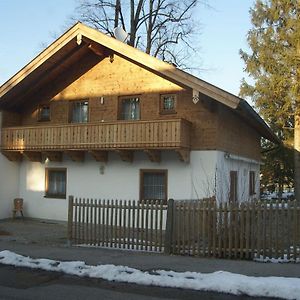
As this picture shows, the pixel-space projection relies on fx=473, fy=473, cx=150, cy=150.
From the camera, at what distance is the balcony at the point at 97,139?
57.7 feet

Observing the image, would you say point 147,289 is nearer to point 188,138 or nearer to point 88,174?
point 188,138

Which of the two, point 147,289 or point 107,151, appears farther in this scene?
point 107,151

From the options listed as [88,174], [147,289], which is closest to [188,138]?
[88,174]

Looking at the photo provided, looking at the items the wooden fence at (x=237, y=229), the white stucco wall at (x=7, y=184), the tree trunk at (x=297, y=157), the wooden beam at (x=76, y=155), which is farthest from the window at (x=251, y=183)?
the wooden fence at (x=237, y=229)

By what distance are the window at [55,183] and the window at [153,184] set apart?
398cm

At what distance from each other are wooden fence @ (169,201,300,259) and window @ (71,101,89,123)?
33.4 ft

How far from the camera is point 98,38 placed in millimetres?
19172

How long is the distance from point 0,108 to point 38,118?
1753 millimetres

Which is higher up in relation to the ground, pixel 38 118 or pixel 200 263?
pixel 38 118

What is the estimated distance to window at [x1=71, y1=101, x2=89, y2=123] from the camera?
21078mm

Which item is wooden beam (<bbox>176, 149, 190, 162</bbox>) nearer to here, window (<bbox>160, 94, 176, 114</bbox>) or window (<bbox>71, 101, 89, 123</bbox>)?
window (<bbox>160, 94, 176, 114</bbox>)

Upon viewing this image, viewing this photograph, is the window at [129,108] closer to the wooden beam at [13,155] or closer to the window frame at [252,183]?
the wooden beam at [13,155]

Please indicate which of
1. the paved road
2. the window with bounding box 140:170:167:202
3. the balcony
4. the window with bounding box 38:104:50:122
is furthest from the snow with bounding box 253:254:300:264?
the window with bounding box 38:104:50:122

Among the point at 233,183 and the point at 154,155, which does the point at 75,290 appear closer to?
the point at 154,155
